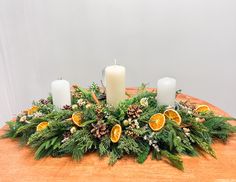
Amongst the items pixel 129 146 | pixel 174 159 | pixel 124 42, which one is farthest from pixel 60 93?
pixel 124 42

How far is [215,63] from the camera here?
1.94 meters

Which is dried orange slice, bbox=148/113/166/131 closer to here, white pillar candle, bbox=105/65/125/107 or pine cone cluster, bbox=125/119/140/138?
pine cone cluster, bbox=125/119/140/138

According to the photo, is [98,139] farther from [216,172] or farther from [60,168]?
[216,172]

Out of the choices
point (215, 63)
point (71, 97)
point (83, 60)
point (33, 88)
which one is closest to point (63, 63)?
point (83, 60)

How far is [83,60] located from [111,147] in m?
1.27

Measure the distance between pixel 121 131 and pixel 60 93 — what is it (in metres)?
0.31

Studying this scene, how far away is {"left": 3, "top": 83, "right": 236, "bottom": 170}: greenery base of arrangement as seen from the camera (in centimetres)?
80

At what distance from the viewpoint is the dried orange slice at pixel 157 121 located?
0.84 m

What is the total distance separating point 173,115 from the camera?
904 mm

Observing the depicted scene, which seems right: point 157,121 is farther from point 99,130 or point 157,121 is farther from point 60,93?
point 60,93

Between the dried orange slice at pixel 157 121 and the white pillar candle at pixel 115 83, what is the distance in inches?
6.9

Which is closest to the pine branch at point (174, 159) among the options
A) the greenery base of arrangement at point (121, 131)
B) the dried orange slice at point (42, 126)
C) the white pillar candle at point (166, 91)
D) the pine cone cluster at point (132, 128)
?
the greenery base of arrangement at point (121, 131)

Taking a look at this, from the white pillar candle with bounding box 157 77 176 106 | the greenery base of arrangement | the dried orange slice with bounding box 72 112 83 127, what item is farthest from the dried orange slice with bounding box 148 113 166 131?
the dried orange slice with bounding box 72 112 83 127

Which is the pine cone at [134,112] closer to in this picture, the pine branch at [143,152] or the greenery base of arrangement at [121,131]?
the greenery base of arrangement at [121,131]
